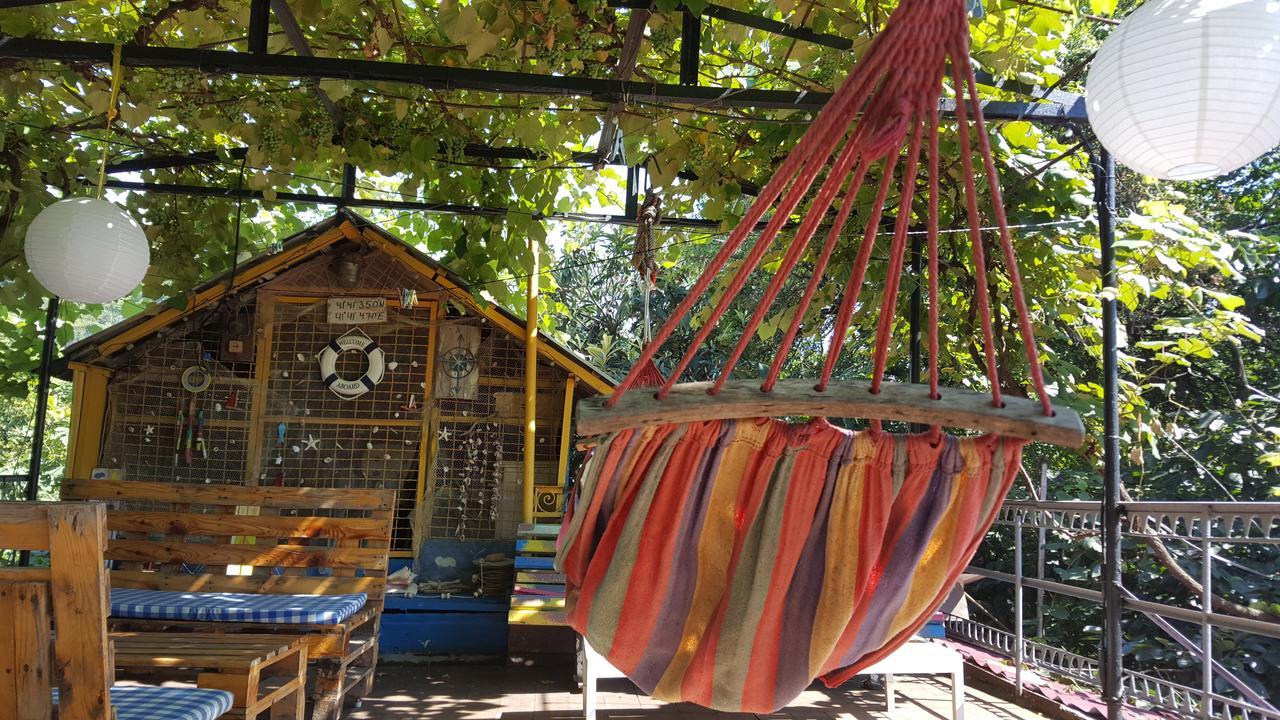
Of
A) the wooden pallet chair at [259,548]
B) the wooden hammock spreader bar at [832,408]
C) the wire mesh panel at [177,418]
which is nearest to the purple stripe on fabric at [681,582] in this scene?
the wooden hammock spreader bar at [832,408]

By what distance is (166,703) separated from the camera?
221 centimetres

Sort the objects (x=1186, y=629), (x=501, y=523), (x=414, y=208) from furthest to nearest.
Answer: (x=1186, y=629) < (x=501, y=523) < (x=414, y=208)

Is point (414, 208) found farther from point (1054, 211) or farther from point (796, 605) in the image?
point (796, 605)

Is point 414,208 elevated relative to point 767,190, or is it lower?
elevated

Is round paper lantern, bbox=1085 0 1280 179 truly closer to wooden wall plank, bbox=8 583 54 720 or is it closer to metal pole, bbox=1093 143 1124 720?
metal pole, bbox=1093 143 1124 720

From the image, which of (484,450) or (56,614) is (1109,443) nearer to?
(56,614)

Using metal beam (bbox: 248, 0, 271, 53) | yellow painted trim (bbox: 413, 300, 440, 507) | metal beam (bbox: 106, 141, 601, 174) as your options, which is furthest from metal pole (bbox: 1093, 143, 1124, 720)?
yellow painted trim (bbox: 413, 300, 440, 507)

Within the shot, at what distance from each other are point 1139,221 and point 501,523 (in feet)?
14.4

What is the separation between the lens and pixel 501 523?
21.0 ft

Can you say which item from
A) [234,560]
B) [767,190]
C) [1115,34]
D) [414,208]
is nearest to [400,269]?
[414,208]

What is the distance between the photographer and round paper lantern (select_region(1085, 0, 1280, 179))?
202 centimetres

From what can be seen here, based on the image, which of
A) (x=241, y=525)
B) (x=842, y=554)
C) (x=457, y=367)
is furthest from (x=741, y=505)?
(x=457, y=367)

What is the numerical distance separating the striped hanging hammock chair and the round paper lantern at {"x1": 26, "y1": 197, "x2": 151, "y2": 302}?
2.54 meters

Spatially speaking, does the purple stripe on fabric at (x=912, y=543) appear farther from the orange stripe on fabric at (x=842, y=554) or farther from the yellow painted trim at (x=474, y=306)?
the yellow painted trim at (x=474, y=306)
